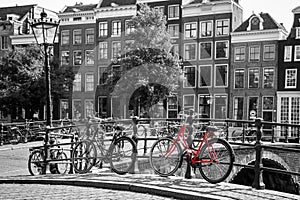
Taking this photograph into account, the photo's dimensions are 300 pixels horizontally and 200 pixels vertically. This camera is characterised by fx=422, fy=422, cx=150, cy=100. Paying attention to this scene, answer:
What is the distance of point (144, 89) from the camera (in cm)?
2816

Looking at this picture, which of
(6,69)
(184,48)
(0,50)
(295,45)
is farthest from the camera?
(0,50)

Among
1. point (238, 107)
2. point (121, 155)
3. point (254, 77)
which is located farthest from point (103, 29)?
point (121, 155)

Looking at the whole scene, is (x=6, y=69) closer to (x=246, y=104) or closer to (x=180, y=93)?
(x=180, y=93)

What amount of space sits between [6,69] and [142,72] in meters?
12.5

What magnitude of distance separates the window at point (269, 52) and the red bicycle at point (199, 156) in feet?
86.0

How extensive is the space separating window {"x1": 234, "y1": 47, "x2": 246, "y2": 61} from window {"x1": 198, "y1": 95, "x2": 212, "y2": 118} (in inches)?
155

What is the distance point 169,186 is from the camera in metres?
6.61

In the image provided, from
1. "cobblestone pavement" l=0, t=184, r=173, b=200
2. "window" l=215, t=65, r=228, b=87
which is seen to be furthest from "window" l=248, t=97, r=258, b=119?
"cobblestone pavement" l=0, t=184, r=173, b=200

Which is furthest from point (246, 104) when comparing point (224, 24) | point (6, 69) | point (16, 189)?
point (16, 189)

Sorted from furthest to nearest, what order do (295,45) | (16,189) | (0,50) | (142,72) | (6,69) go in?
(0,50), (6,69), (295,45), (142,72), (16,189)

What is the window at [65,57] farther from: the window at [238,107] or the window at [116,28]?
the window at [238,107]

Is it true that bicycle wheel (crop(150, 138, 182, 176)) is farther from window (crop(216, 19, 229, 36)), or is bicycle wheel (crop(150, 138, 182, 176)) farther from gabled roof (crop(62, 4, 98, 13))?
gabled roof (crop(62, 4, 98, 13))

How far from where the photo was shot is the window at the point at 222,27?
34.7 m

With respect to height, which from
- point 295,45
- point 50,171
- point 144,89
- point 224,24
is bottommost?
point 50,171
